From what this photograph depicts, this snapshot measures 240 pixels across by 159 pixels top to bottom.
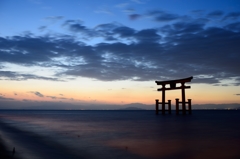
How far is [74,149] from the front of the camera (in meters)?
9.41

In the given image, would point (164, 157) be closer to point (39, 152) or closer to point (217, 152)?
point (217, 152)

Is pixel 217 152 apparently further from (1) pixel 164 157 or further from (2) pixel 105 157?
(2) pixel 105 157

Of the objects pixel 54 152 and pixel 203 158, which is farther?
pixel 54 152

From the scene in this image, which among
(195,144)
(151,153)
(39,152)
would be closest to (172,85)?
(195,144)

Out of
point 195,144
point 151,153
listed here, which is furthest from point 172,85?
point 151,153

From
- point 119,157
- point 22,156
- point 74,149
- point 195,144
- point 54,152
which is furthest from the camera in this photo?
point 195,144

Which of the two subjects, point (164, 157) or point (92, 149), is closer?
point (164, 157)

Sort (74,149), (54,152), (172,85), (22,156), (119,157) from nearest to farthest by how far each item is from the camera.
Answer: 1. (22,156)
2. (119,157)
3. (54,152)
4. (74,149)
5. (172,85)

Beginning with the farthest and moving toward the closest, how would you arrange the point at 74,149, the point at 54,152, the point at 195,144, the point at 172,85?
the point at 172,85
the point at 195,144
the point at 74,149
the point at 54,152

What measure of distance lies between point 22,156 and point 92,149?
2925 millimetres

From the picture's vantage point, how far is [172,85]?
29.6m

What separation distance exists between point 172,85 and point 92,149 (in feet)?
70.8

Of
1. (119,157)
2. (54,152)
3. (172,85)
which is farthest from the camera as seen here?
(172,85)

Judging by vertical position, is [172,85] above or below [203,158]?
above
